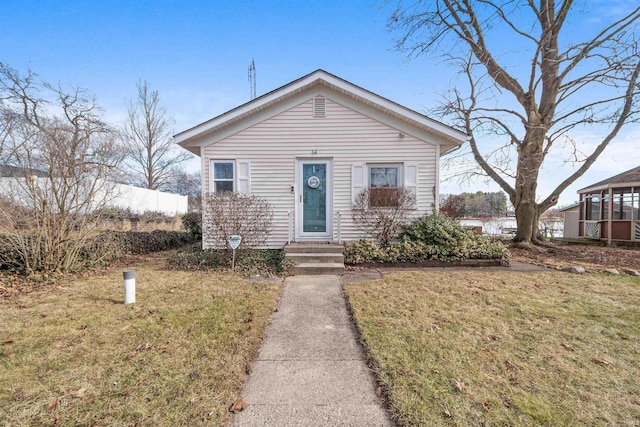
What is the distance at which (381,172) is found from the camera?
26.0 ft

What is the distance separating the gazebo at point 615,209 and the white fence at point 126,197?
1938 centimetres

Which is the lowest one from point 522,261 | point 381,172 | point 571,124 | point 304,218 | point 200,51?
point 522,261

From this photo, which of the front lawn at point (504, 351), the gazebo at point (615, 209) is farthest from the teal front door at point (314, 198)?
the gazebo at point (615, 209)

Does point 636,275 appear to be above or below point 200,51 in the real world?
below

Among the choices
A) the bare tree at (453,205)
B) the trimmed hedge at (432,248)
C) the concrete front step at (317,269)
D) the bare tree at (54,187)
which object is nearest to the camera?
the bare tree at (54,187)

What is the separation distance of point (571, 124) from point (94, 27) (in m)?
17.4

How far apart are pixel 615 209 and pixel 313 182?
54.6 feet

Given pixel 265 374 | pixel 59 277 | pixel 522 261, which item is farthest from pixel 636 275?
pixel 59 277

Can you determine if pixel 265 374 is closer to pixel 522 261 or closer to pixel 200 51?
pixel 522 261

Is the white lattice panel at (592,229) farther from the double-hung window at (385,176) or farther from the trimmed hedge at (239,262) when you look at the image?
the trimmed hedge at (239,262)

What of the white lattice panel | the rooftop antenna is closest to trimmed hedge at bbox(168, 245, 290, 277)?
the rooftop antenna

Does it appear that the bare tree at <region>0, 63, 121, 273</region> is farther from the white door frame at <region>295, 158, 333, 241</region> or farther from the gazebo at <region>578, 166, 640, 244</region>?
the gazebo at <region>578, 166, 640, 244</region>

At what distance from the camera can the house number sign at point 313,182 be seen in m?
7.94

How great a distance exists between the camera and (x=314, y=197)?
796cm
